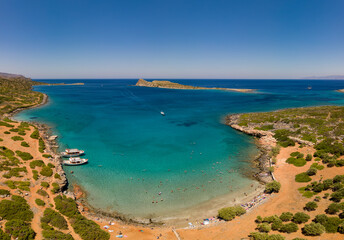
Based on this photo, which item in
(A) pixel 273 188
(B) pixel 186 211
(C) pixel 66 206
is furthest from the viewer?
(A) pixel 273 188

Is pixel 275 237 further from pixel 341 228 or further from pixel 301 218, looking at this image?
pixel 341 228

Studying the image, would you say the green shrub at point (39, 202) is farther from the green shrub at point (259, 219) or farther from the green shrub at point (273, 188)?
the green shrub at point (273, 188)

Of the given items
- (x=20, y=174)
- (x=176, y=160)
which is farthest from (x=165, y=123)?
(x=20, y=174)

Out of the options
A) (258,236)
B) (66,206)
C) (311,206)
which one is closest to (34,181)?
(66,206)

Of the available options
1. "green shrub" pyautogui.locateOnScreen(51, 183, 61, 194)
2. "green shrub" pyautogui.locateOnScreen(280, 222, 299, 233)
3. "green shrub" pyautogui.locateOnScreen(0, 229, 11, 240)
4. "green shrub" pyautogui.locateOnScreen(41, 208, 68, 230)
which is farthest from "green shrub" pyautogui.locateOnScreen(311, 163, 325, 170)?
"green shrub" pyautogui.locateOnScreen(0, 229, 11, 240)

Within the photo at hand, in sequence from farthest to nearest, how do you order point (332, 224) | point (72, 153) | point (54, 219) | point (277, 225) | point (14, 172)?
point (72, 153) < point (14, 172) < point (54, 219) < point (277, 225) < point (332, 224)

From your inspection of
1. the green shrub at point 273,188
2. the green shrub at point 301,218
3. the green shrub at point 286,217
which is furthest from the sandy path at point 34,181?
the green shrub at point 273,188
